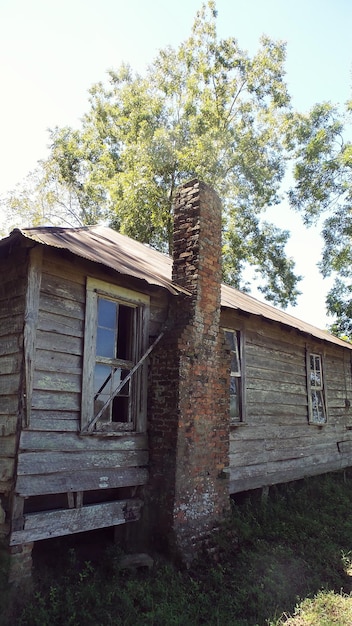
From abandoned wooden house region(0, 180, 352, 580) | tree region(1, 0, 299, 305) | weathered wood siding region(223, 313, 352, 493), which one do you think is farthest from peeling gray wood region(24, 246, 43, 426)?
tree region(1, 0, 299, 305)

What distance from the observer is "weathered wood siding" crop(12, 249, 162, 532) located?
5430mm

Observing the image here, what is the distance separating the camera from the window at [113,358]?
20.5 ft

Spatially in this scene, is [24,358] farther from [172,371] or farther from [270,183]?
[270,183]

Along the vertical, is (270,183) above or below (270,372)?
above

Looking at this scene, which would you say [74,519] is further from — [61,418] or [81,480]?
[61,418]

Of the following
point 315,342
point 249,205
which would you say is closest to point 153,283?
point 315,342

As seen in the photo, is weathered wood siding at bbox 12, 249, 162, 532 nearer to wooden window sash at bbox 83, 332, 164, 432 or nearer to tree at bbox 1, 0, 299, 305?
wooden window sash at bbox 83, 332, 164, 432

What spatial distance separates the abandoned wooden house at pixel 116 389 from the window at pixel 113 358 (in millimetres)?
17

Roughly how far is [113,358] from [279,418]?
5.29 metres

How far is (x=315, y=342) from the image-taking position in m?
12.5

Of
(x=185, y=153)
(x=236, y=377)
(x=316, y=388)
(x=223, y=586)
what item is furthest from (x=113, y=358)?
(x=185, y=153)

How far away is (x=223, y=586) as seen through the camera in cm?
601

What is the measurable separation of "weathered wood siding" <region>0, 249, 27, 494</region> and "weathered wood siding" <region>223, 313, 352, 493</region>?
14.4 feet

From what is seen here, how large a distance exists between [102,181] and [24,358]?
20645mm
